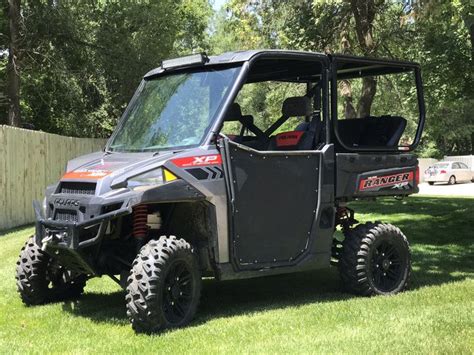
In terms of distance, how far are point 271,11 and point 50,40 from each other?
6.94 metres

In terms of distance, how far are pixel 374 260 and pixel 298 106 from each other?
1.82m

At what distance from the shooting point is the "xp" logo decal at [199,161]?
5336mm

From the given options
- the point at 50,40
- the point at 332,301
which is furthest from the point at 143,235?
the point at 50,40

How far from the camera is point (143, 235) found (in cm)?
561

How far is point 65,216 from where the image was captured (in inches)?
214

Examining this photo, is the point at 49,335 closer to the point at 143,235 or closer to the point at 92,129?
the point at 143,235

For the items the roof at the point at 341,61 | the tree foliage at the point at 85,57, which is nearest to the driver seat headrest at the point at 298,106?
the roof at the point at 341,61

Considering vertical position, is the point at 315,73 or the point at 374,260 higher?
the point at 315,73

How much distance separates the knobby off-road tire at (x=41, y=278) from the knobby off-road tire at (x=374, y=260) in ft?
9.14

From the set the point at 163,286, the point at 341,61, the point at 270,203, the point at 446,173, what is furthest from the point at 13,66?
the point at 446,173

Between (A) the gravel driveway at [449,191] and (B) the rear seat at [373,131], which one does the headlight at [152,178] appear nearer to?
(B) the rear seat at [373,131]

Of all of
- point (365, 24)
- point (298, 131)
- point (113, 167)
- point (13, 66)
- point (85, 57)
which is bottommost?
point (113, 167)

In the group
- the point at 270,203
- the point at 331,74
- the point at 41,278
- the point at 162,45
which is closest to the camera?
the point at 270,203

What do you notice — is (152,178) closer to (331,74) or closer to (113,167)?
(113,167)
